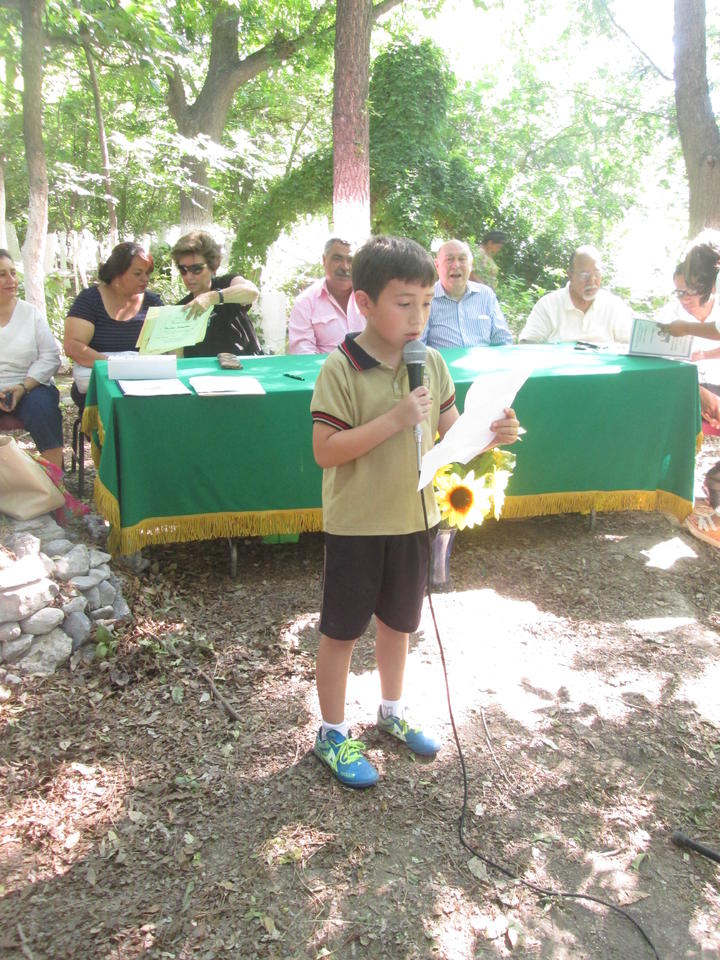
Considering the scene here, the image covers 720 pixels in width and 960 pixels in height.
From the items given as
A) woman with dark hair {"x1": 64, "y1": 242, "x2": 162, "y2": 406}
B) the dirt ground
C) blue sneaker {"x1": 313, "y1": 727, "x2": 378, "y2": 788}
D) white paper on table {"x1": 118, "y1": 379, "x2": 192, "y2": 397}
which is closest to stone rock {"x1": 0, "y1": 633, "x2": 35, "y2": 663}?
the dirt ground

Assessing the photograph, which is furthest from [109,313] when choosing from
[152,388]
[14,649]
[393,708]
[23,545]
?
[393,708]

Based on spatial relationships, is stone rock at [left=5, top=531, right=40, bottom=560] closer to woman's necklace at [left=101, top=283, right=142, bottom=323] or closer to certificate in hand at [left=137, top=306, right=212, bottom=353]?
certificate in hand at [left=137, top=306, right=212, bottom=353]

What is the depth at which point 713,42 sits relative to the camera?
14.0m

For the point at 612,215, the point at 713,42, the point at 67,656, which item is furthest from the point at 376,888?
the point at 612,215

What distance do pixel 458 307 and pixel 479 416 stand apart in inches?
118

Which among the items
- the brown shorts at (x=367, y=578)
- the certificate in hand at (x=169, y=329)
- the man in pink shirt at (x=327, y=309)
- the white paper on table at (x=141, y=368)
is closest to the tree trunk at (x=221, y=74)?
the man in pink shirt at (x=327, y=309)

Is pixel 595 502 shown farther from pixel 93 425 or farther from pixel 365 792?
pixel 93 425

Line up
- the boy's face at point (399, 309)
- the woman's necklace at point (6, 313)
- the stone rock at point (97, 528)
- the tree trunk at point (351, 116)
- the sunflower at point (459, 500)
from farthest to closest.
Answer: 1. the tree trunk at point (351, 116)
2. the woman's necklace at point (6, 313)
3. the stone rock at point (97, 528)
4. the sunflower at point (459, 500)
5. the boy's face at point (399, 309)

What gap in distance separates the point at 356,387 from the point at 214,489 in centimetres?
163

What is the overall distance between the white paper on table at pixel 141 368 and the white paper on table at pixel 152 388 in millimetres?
58

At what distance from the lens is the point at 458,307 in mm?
4793

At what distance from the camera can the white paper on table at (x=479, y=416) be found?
188 cm

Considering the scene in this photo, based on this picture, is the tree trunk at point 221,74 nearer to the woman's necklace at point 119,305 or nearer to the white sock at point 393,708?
the woman's necklace at point 119,305

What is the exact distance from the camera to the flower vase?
349 centimetres
